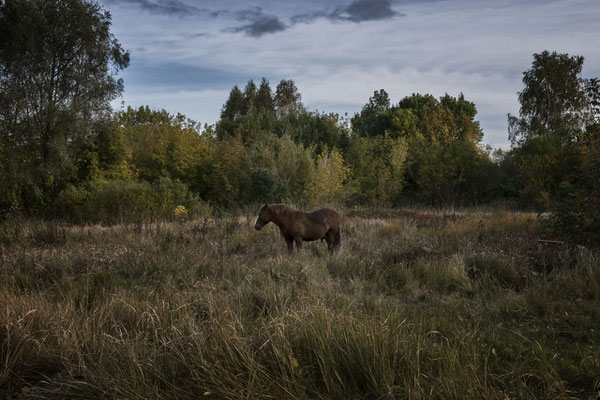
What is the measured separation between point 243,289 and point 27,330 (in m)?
2.41

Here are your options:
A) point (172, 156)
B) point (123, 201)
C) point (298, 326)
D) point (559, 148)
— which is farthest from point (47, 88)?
point (559, 148)

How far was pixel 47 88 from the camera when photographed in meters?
24.1

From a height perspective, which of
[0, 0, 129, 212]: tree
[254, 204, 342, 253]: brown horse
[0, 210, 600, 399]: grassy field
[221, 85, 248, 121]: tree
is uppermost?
[221, 85, 248, 121]: tree

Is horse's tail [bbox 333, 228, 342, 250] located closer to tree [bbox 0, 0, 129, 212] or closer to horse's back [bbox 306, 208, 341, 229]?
horse's back [bbox 306, 208, 341, 229]

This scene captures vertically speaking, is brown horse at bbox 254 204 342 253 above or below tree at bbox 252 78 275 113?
below

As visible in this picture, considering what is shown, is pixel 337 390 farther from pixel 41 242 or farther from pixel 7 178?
pixel 7 178

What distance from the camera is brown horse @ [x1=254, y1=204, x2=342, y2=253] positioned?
8781 millimetres

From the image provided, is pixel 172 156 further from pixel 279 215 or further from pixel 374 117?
pixel 374 117

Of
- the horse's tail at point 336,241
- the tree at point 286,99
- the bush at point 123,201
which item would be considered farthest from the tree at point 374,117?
the horse's tail at point 336,241

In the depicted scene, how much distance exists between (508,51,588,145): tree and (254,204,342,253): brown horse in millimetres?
30279

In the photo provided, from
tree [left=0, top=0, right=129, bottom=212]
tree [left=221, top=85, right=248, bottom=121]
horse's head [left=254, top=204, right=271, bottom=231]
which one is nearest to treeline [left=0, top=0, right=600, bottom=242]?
tree [left=0, top=0, right=129, bottom=212]

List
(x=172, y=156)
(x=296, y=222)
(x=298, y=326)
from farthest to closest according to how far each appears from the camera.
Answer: (x=172, y=156) → (x=296, y=222) → (x=298, y=326)

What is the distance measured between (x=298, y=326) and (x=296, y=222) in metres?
5.05

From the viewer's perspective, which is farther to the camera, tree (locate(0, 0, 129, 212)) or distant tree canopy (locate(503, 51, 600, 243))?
tree (locate(0, 0, 129, 212))
